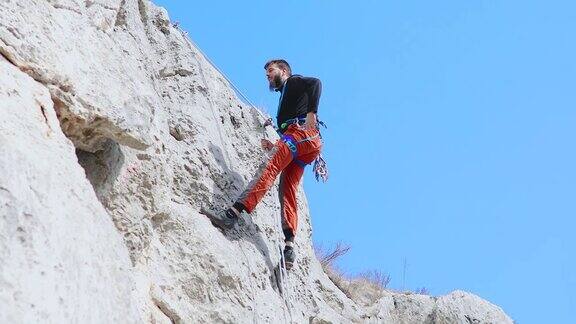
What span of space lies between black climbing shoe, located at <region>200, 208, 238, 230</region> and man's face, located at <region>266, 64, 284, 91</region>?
205 centimetres

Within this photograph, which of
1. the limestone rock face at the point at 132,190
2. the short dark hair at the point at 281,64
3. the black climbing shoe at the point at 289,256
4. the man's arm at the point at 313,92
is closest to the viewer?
the limestone rock face at the point at 132,190

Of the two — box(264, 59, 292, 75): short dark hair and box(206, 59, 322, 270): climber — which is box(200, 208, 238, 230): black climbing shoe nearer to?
box(206, 59, 322, 270): climber

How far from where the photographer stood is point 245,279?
7.50m

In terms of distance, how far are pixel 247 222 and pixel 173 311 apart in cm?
213

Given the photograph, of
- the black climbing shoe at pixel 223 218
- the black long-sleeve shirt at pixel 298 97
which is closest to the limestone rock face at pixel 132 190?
the black climbing shoe at pixel 223 218

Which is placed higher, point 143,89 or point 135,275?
point 143,89

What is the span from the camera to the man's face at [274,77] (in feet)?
31.9

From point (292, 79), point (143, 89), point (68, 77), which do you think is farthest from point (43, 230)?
point (292, 79)

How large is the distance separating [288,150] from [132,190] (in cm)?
249

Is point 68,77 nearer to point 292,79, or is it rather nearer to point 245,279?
point 245,279

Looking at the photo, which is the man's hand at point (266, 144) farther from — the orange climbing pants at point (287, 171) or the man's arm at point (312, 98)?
the man's arm at point (312, 98)

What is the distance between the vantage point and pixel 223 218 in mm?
8094

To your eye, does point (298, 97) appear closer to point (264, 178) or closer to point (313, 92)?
point (313, 92)

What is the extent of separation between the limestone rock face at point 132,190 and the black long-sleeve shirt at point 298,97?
27.5 inches
